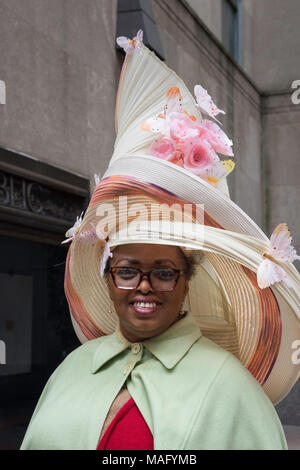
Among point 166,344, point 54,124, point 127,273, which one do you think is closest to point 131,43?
point 127,273

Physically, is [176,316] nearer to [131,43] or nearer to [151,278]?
[151,278]

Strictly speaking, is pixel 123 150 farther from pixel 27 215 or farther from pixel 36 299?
pixel 36 299

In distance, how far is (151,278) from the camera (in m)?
2.55

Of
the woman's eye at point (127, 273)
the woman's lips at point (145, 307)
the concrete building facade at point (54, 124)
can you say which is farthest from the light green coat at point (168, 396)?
the concrete building facade at point (54, 124)

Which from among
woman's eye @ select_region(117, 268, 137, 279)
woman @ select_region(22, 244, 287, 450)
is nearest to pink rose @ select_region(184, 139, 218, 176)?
woman @ select_region(22, 244, 287, 450)

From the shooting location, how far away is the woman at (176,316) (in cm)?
Result: 239

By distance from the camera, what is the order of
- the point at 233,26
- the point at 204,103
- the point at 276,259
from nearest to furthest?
the point at 276,259 → the point at 204,103 → the point at 233,26

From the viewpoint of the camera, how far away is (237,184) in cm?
1066

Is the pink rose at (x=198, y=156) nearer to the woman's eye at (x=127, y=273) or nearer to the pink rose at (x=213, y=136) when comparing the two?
the pink rose at (x=213, y=136)

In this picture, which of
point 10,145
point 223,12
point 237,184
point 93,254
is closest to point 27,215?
point 10,145

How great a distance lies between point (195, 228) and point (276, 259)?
0.98 feet

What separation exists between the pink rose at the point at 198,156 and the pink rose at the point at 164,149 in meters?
0.05

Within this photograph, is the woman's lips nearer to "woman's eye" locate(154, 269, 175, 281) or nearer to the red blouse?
"woman's eye" locate(154, 269, 175, 281)
